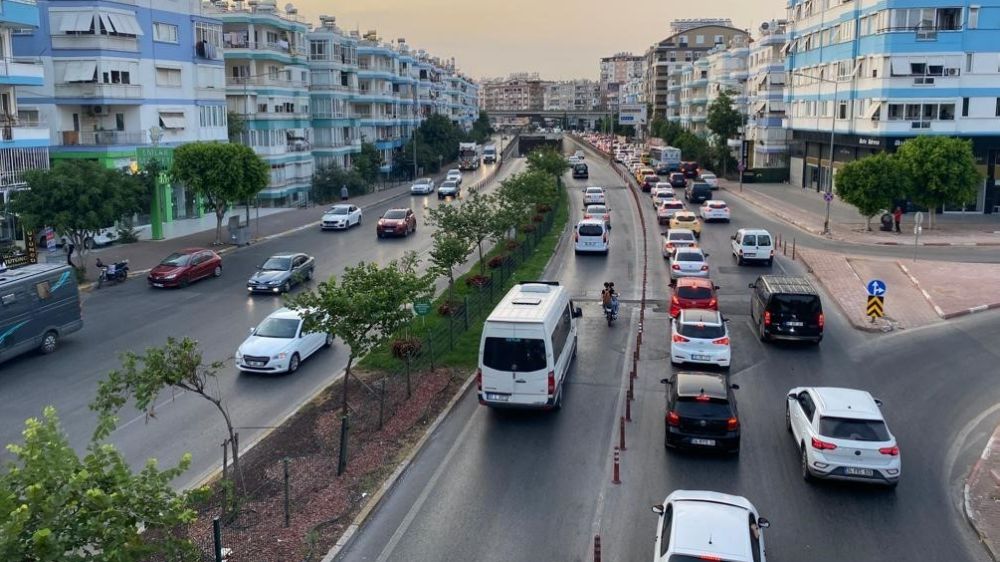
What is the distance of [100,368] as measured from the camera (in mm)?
22688

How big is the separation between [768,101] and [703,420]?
235ft

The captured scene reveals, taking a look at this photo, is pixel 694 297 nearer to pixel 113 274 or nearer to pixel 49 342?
pixel 49 342

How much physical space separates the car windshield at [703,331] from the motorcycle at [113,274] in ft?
76.6

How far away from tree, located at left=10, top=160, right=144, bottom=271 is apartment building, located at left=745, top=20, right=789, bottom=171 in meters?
62.1

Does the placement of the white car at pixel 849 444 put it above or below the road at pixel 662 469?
above

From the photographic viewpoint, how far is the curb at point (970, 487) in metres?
13.1

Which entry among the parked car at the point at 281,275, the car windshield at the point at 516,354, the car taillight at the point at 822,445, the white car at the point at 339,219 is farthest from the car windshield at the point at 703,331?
the white car at the point at 339,219

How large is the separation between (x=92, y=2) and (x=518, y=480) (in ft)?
127

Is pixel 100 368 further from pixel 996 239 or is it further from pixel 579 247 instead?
pixel 996 239

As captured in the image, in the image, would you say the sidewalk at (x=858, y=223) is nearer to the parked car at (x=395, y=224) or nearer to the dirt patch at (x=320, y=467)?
the parked car at (x=395, y=224)

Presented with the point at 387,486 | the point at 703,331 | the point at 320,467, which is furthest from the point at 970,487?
the point at 320,467

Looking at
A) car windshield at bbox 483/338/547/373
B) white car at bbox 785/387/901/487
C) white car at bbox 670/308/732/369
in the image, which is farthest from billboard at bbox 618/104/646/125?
white car at bbox 785/387/901/487

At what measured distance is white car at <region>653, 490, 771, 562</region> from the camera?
10.5 metres

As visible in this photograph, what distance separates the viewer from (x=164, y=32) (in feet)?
157
